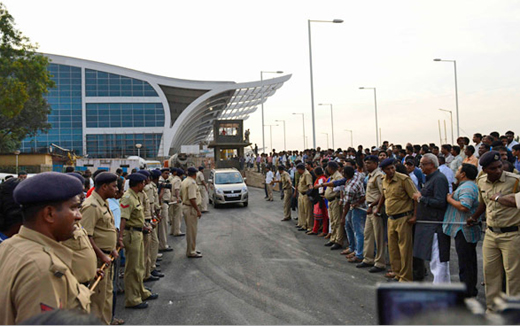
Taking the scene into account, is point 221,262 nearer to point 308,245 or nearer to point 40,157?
point 308,245

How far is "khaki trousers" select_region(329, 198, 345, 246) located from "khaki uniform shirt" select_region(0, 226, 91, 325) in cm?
766

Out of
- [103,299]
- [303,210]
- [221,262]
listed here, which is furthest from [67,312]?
[303,210]

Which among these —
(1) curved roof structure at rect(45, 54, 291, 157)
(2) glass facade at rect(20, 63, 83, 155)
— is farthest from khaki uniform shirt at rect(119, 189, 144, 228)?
(2) glass facade at rect(20, 63, 83, 155)

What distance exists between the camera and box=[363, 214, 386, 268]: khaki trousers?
23.1 ft

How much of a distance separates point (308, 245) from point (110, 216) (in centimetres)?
588

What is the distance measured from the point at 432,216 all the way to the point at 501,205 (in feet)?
4.95

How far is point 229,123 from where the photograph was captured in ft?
112

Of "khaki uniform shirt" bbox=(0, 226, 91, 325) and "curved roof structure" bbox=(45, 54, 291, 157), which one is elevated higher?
"curved roof structure" bbox=(45, 54, 291, 157)

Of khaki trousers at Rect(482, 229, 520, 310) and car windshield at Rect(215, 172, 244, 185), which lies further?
car windshield at Rect(215, 172, 244, 185)

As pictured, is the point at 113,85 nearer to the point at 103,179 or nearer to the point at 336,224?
the point at 336,224

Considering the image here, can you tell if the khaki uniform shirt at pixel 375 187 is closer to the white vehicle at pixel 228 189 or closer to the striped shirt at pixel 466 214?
the striped shirt at pixel 466 214

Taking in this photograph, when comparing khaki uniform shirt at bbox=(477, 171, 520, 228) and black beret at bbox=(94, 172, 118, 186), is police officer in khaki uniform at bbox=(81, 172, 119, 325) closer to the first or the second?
black beret at bbox=(94, 172, 118, 186)

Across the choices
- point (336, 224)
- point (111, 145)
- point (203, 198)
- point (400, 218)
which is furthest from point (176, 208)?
point (111, 145)

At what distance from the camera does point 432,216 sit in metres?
5.84
